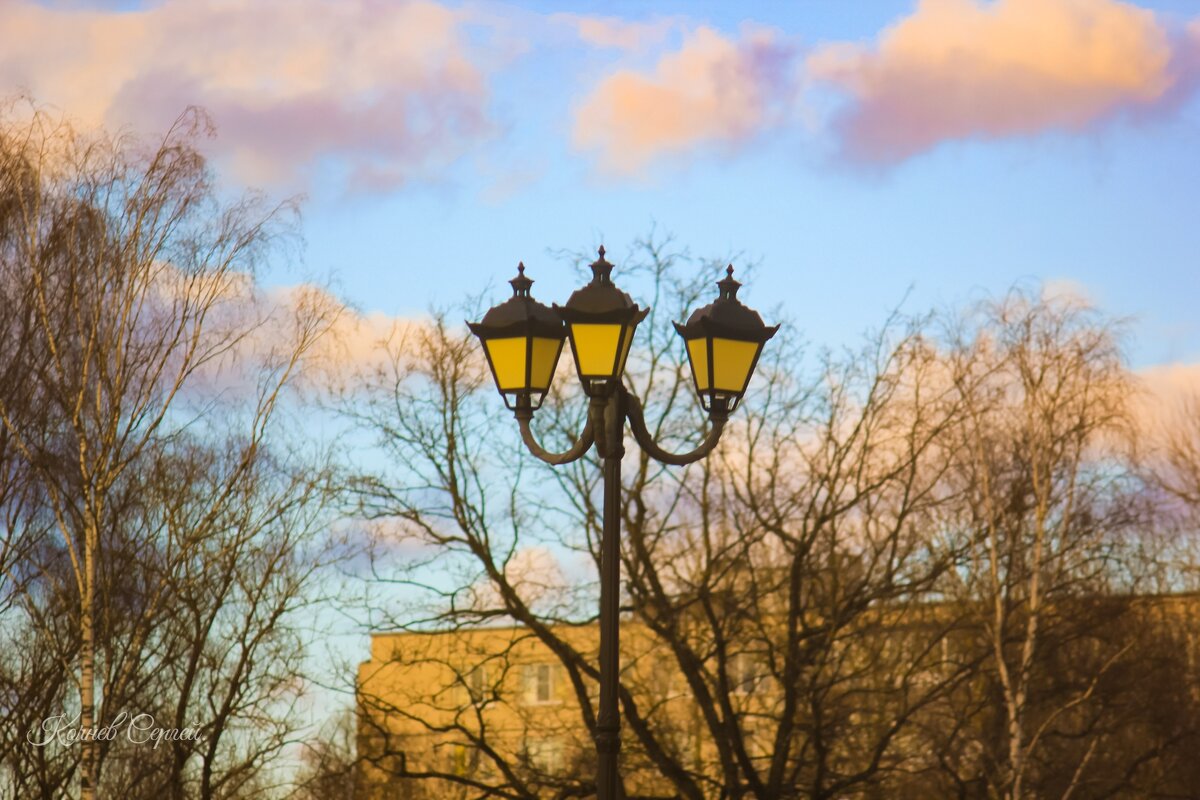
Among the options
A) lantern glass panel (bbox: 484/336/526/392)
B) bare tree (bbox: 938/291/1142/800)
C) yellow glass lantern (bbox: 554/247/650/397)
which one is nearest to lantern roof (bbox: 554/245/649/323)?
yellow glass lantern (bbox: 554/247/650/397)

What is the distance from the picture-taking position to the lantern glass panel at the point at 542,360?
8016 millimetres

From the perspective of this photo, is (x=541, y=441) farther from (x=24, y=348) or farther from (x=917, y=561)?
(x=24, y=348)

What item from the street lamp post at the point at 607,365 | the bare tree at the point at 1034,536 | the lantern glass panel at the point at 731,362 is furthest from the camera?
the bare tree at the point at 1034,536

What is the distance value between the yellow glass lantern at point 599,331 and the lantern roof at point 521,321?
184 mm

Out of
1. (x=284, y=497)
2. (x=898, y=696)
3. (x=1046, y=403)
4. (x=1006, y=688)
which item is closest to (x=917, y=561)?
(x=898, y=696)

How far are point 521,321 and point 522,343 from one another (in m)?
0.11

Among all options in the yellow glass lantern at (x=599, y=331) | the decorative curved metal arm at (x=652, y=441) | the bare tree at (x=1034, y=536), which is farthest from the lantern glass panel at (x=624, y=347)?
the bare tree at (x=1034, y=536)

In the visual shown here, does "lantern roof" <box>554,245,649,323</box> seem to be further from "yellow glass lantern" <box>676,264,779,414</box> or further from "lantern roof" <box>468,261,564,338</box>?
"yellow glass lantern" <box>676,264,779,414</box>

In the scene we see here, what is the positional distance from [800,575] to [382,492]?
5.17 m

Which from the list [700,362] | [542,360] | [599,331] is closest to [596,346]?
[599,331]

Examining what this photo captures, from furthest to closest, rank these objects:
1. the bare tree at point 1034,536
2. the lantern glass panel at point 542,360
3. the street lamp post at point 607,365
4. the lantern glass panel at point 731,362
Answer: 1. the bare tree at point 1034,536
2. the lantern glass panel at point 731,362
3. the lantern glass panel at point 542,360
4. the street lamp post at point 607,365

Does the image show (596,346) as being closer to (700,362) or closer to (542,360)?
(542,360)

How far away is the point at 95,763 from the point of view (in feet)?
62.8

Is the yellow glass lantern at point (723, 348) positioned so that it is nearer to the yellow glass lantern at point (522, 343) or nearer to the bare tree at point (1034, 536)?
the yellow glass lantern at point (522, 343)
